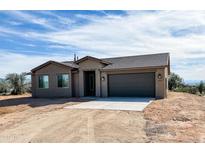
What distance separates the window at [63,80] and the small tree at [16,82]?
28.5 feet

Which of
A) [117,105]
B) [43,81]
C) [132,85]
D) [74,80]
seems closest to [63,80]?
[74,80]

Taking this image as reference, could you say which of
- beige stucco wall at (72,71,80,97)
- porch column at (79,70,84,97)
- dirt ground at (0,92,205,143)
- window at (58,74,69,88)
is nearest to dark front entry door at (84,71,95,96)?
porch column at (79,70,84,97)

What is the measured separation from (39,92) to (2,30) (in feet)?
23.5

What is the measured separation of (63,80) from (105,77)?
408 centimetres

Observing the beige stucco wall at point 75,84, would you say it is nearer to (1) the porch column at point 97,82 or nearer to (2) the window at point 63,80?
(2) the window at point 63,80

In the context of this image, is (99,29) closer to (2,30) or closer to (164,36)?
(164,36)

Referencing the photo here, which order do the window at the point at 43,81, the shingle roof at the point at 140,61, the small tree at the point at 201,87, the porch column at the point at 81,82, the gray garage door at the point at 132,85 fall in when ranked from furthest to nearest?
1. the small tree at the point at 201,87
2. the window at the point at 43,81
3. the porch column at the point at 81,82
4. the gray garage door at the point at 132,85
5. the shingle roof at the point at 140,61

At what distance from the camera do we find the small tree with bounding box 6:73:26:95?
24703 mm

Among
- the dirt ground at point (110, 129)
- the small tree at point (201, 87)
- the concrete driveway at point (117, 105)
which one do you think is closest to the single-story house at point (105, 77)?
the concrete driveway at point (117, 105)

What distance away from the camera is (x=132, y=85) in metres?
16.7

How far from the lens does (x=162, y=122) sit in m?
7.98

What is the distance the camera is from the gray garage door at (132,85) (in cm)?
1612

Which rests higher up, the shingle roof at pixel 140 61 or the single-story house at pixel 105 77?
the shingle roof at pixel 140 61
